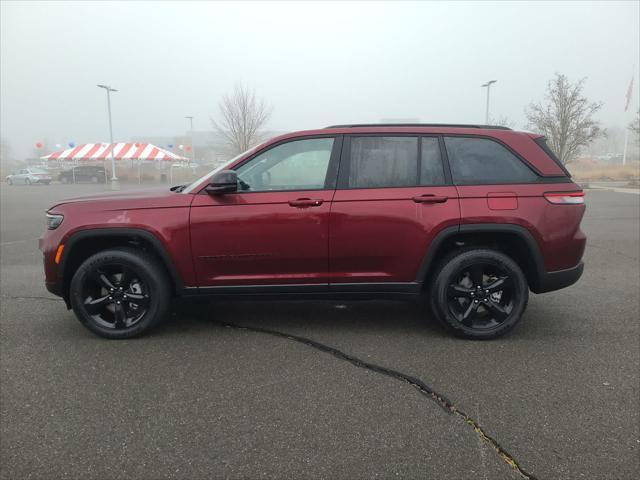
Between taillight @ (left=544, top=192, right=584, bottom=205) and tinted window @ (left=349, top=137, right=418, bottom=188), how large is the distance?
1.10m

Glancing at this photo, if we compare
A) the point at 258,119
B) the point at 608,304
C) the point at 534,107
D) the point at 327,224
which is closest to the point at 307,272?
the point at 327,224

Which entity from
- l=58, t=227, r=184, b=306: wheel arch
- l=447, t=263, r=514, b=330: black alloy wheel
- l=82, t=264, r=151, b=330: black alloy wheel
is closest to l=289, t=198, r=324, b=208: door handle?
l=58, t=227, r=184, b=306: wheel arch

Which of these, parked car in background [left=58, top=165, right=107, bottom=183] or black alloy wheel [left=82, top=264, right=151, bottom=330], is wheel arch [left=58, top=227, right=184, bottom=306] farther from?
parked car in background [left=58, top=165, right=107, bottom=183]

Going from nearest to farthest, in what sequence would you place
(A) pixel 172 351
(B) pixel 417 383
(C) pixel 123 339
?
(B) pixel 417 383 → (A) pixel 172 351 → (C) pixel 123 339

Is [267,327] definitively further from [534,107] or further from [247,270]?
[534,107]

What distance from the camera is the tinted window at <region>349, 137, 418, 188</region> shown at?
366 cm

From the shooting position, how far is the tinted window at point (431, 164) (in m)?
3.66

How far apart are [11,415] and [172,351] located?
1.12 meters

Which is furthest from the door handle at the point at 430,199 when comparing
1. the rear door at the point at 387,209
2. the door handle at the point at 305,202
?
the door handle at the point at 305,202

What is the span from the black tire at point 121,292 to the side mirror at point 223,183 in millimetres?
844

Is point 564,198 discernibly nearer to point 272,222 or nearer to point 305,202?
point 305,202

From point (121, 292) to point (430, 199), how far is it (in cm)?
272

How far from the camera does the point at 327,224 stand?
11.7 feet

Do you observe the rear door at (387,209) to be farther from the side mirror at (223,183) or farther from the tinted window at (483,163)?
the side mirror at (223,183)
